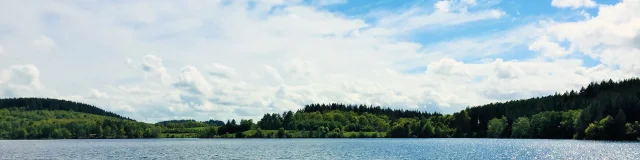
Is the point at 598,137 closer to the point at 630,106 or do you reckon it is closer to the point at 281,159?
the point at 630,106

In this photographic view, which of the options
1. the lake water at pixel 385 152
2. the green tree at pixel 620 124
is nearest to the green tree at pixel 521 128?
the green tree at pixel 620 124

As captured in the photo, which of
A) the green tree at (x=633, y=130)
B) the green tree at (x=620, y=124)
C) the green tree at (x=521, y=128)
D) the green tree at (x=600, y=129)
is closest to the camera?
the green tree at (x=633, y=130)

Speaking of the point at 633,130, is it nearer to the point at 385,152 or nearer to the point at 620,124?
the point at 620,124

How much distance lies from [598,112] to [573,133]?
2049 centimetres

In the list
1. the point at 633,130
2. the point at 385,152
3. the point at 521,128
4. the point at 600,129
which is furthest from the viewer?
the point at 521,128

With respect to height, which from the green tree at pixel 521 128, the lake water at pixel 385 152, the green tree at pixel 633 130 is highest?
the green tree at pixel 521 128

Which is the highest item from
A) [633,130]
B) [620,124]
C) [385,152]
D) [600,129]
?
[620,124]

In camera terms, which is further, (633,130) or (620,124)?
(620,124)

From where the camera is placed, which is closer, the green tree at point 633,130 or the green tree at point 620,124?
the green tree at point 633,130

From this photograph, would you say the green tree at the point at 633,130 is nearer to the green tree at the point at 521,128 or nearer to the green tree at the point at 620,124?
the green tree at the point at 620,124

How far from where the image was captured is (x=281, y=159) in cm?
8506

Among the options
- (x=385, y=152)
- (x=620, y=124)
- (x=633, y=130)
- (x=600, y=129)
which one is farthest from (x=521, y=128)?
(x=385, y=152)

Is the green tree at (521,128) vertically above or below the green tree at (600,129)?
above

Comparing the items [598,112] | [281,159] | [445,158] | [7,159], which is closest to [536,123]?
[598,112]
